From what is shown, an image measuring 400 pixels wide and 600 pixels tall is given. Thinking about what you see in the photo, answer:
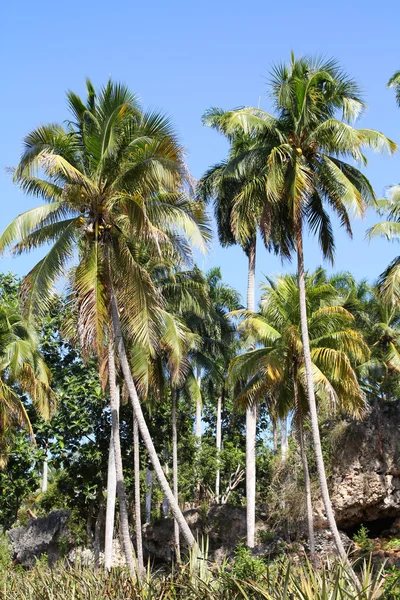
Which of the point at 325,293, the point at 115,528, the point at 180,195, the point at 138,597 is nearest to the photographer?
the point at 138,597

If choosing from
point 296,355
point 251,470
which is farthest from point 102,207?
point 251,470

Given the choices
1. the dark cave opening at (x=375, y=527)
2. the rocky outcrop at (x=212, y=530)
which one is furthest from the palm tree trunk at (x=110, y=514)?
the dark cave opening at (x=375, y=527)

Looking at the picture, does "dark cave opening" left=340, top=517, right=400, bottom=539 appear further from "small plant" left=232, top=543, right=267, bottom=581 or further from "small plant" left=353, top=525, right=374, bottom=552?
"small plant" left=232, top=543, right=267, bottom=581

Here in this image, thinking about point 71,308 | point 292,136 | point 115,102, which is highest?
point 292,136

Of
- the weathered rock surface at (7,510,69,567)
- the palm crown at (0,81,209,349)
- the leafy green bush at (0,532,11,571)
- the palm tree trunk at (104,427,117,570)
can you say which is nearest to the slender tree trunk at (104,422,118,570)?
the palm tree trunk at (104,427,117,570)

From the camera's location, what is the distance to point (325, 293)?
21844 millimetres

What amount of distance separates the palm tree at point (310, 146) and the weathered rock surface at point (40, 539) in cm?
1613

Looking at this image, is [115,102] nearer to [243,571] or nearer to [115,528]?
[243,571]

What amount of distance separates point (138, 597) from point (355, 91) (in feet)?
43.6

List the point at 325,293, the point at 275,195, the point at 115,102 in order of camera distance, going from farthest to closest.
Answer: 1. the point at 325,293
2. the point at 275,195
3. the point at 115,102

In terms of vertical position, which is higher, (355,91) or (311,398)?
(355,91)

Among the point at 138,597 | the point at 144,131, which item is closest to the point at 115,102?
the point at 144,131

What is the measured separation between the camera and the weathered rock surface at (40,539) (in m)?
30.7

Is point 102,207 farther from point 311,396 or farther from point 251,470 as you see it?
point 251,470
